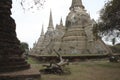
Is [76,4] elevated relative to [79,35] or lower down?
elevated

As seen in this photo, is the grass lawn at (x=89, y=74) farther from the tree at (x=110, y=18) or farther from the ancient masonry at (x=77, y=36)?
the ancient masonry at (x=77, y=36)

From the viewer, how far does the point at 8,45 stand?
872cm

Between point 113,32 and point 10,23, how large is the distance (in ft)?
44.9

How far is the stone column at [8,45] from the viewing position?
8227 millimetres

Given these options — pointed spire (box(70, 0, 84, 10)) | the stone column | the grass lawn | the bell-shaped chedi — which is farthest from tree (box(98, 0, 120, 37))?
pointed spire (box(70, 0, 84, 10))

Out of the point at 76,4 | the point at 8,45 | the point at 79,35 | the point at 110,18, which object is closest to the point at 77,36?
the point at 79,35

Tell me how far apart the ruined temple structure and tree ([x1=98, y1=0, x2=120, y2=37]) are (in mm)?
9121

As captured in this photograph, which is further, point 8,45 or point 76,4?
point 76,4

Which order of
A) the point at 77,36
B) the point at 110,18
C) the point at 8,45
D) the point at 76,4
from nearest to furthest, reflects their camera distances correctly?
A: 1. the point at 8,45
2. the point at 110,18
3. the point at 77,36
4. the point at 76,4

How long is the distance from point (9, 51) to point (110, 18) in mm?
11674

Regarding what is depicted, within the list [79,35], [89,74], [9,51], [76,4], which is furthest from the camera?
[76,4]

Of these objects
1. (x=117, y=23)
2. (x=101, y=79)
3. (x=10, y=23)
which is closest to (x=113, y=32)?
(x=117, y=23)

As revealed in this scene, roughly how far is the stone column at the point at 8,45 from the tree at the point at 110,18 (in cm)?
909

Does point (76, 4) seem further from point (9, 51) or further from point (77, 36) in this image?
point (9, 51)
